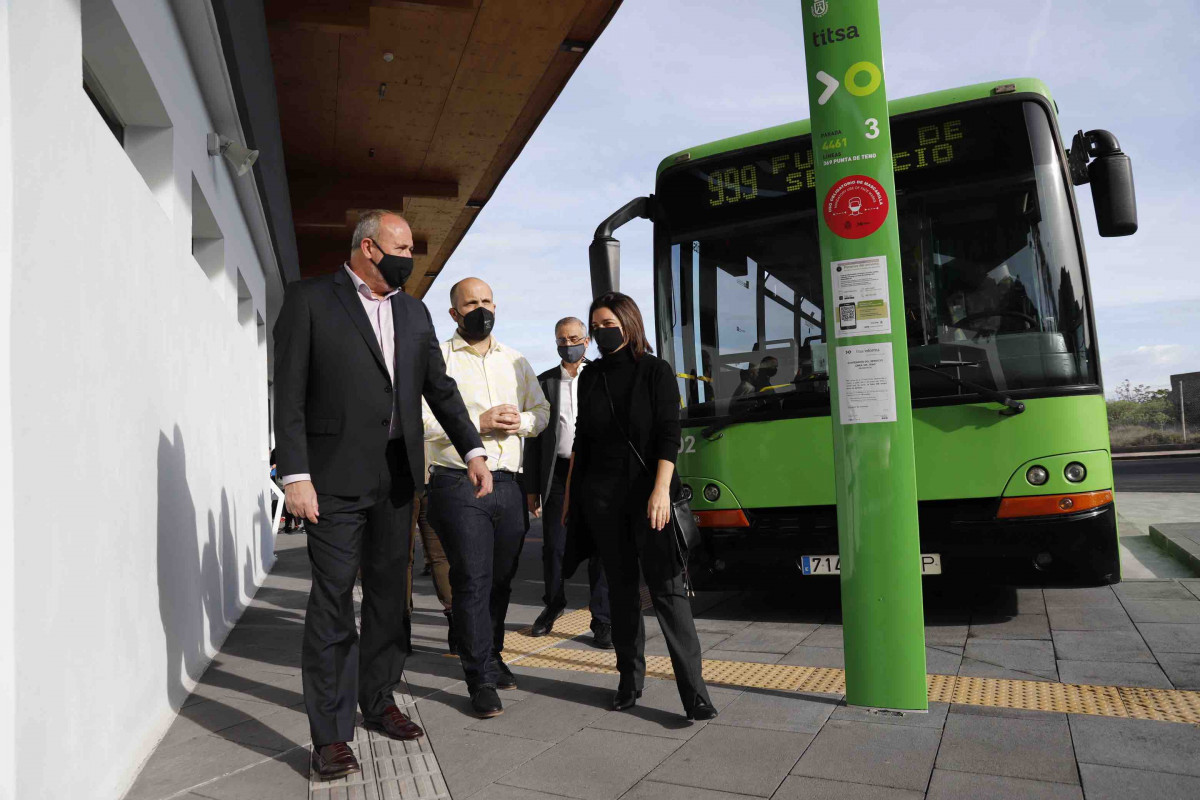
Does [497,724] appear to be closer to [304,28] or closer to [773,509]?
[773,509]

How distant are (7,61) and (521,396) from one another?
282 cm

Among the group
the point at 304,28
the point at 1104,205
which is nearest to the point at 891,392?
the point at 1104,205

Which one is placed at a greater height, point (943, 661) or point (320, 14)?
point (320, 14)

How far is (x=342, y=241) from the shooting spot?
61.2 ft

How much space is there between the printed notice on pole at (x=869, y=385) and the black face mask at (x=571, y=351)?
250 cm

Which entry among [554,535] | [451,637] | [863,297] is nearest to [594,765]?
[863,297]

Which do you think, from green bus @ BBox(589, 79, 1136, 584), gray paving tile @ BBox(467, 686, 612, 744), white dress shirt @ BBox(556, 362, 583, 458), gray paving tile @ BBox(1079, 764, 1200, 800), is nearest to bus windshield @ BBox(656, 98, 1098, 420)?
green bus @ BBox(589, 79, 1136, 584)

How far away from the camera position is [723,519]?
20.0 feet

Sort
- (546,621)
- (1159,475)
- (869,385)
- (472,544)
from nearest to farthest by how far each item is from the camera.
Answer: (869,385), (472,544), (546,621), (1159,475)

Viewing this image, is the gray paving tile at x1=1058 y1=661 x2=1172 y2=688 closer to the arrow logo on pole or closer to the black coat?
the black coat

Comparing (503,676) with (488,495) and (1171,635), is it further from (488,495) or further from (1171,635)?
(1171,635)

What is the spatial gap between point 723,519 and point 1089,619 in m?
2.25

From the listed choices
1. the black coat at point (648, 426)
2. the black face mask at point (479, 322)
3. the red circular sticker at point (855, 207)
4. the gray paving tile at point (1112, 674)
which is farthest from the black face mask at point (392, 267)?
the gray paving tile at point (1112, 674)

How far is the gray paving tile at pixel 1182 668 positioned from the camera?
4.24 metres
